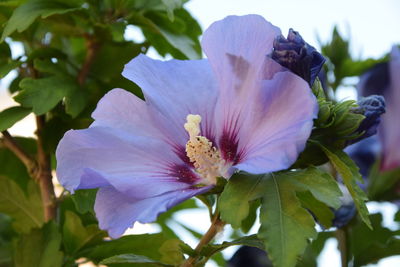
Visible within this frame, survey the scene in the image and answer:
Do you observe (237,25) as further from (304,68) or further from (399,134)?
(399,134)

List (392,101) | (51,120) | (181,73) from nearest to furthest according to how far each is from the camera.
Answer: (181,73) → (51,120) → (392,101)

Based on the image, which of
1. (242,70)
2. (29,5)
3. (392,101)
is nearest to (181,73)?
(242,70)

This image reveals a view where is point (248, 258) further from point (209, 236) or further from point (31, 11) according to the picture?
point (31, 11)

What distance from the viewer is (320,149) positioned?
468 mm

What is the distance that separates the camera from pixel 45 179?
648mm

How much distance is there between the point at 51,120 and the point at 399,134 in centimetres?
41

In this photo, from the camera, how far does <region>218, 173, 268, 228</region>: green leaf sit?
1.39 feet

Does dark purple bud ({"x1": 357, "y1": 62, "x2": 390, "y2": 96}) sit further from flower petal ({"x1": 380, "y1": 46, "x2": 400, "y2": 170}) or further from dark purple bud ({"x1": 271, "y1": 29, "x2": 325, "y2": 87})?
dark purple bud ({"x1": 271, "y1": 29, "x2": 325, "y2": 87})

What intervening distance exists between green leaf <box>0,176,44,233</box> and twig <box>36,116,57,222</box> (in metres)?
0.01

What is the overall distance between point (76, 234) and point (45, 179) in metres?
0.06

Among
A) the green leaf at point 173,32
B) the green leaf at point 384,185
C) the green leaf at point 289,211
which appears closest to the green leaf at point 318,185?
the green leaf at point 289,211

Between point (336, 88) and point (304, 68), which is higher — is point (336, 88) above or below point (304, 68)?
below

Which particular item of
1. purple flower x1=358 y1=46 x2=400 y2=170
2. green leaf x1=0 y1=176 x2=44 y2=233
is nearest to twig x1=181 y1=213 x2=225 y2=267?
green leaf x1=0 y1=176 x2=44 y2=233

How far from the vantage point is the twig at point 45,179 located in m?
0.64
